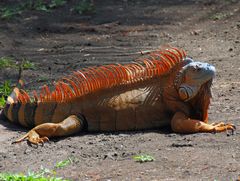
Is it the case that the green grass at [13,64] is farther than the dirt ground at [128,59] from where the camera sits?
Yes

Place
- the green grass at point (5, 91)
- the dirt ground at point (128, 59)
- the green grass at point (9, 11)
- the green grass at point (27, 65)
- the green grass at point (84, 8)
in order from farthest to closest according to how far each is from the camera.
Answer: the green grass at point (84, 8) → the green grass at point (9, 11) → the green grass at point (27, 65) → the green grass at point (5, 91) → the dirt ground at point (128, 59)

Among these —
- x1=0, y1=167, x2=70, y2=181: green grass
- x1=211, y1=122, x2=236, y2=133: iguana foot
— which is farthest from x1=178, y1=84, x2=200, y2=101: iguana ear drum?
x1=0, y1=167, x2=70, y2=181: green grass

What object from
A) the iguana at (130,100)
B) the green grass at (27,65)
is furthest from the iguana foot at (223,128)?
the green grass at (27,65)

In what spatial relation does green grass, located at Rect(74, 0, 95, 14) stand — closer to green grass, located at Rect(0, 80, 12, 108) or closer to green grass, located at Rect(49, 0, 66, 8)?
green grass, located at Rect(49, 0, 66, 8)

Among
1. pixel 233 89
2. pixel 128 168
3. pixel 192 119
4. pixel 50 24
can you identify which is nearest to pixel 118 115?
pixel 192 119

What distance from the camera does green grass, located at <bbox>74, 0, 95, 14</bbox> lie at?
14.7 metres

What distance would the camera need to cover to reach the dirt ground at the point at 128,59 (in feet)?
19.6

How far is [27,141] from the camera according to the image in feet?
23.2

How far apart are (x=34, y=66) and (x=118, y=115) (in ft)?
11.4

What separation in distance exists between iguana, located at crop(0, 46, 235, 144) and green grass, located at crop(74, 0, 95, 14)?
7.38 m

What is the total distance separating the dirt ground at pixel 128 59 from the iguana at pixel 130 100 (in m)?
0.14

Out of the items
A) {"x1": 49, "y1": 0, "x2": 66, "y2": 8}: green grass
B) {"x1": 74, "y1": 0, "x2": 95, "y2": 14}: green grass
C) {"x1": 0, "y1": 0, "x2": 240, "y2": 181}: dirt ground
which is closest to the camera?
{"x1": 0, "y1": 0, "x2": 240, "y2": 181}: dirt ground

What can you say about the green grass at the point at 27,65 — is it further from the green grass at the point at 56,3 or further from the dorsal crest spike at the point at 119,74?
the green grass at the point at 56,3

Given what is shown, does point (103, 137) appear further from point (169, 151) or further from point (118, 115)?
point (169, 151)
